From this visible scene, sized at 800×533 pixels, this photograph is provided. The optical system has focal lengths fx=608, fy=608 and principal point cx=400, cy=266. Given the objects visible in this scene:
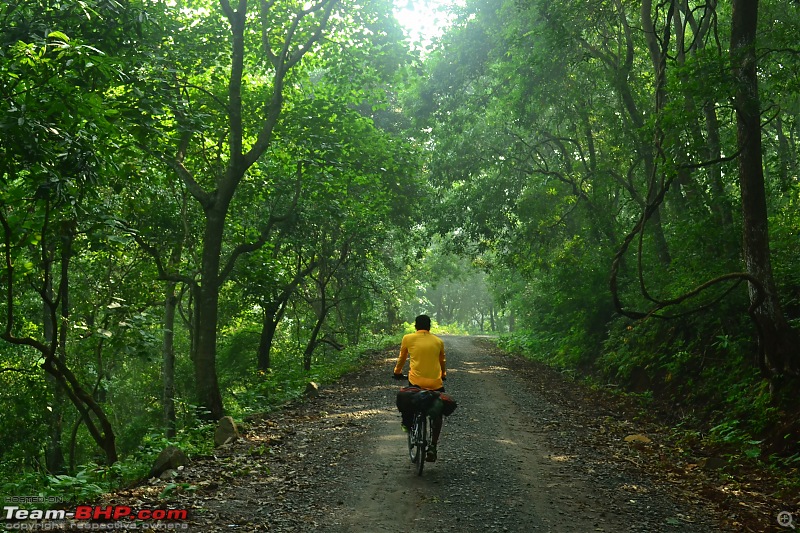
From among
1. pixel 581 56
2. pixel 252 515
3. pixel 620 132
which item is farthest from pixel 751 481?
pixel 581 56

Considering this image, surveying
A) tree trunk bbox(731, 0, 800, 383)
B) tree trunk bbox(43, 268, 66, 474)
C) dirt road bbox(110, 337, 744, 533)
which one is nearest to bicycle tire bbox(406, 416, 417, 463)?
dirt road bbox(110, 337, 744, 533)

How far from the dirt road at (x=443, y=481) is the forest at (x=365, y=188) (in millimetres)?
1407

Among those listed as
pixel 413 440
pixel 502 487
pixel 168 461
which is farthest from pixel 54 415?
pixel 502 487

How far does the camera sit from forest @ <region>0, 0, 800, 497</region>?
28.5 feet

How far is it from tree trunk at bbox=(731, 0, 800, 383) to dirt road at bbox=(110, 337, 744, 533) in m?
2.45

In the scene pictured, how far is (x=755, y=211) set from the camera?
31.6 ft

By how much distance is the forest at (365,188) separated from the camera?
8.70m

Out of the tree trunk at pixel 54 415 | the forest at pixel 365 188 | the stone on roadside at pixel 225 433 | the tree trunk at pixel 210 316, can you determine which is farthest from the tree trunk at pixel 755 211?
the tree trunk at pixel 54 415

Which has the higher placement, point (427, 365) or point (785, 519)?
point (427, 365)

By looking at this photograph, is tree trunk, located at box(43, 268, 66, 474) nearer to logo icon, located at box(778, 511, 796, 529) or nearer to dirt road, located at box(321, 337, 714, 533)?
dirt road, located at box(321, 337, 714, 533)

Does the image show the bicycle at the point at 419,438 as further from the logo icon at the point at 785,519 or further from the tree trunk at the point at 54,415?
the tree trunk at the point at 54,415

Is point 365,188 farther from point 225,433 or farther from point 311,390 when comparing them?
point 225,433

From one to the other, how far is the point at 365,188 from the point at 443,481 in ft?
52.8

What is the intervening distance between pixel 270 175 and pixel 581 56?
9.49 meters
